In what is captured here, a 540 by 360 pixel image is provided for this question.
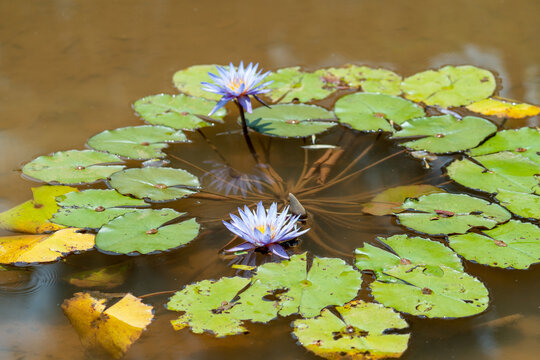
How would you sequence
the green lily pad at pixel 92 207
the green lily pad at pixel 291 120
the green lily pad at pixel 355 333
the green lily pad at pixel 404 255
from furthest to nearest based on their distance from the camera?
the green lily pad at pixel 291 120 → the green lily pad at pixel 92 207 → the green lily pad at pixel 404 255 → the green lily pad at pixel 355 333

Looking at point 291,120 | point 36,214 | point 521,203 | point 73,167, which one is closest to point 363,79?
point 291,120

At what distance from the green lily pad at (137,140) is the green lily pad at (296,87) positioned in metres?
0.66

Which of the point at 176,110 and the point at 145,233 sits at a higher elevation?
the point at 176,110

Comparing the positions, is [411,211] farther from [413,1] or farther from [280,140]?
[413,1]

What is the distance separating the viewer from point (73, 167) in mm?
2877

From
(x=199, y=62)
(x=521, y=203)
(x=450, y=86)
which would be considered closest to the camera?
(x=521, y=203)

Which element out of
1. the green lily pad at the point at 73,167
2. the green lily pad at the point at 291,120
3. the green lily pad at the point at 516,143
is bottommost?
the green lily pad at the point at 73,167

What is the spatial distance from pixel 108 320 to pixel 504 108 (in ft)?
7.76

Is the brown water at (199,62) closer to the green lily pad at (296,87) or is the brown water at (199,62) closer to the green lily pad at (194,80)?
the green lily pad at (194,80)

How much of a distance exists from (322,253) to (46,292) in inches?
41.7

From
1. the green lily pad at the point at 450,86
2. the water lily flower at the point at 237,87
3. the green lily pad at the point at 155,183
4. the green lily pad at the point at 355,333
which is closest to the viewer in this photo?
the green lily pad at the point at 355,333

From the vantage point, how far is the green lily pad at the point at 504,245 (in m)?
2.27

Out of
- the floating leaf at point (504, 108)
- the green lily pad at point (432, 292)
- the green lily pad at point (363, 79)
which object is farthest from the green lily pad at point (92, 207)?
the floating leaf at point (504, 108)

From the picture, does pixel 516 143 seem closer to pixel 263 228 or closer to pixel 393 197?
pixel 393 197
